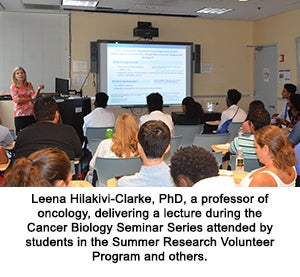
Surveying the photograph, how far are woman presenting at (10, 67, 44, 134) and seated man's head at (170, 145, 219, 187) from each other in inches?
200

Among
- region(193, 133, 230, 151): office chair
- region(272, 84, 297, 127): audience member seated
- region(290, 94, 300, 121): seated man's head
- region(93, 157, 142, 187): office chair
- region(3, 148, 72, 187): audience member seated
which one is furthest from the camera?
region(272, 84, 297, 127): audience member seated

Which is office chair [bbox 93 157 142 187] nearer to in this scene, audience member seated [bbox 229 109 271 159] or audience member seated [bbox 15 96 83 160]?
audience member seated [bbox 15 96 83 160]

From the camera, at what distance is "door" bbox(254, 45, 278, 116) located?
350 inches

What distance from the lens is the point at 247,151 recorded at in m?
3.75

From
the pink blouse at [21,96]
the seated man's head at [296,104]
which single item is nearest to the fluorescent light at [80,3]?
the pink blouse at [21,96]

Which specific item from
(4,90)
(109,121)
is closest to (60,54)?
(4,90)

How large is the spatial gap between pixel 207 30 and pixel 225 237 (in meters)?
8.48

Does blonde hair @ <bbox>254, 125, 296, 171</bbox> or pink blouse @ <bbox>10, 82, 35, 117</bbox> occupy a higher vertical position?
pink blouse @ <bbox>10, 82, 35, 117</bbox>

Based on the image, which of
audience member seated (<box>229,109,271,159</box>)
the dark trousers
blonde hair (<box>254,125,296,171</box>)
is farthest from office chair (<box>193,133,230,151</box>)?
the dark trousers

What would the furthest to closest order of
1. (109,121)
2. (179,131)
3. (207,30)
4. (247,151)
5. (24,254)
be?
(207,30) → (109,121) → (179,131) → (247,151) → (24,254)

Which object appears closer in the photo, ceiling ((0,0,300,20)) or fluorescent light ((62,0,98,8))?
ceiling ((0,0,300,20))

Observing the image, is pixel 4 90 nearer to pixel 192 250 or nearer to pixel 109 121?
pixel 109 121

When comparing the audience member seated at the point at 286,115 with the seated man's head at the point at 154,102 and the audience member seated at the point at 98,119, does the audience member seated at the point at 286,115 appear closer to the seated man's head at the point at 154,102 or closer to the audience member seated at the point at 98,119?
the seated man's head at the point at 154,102

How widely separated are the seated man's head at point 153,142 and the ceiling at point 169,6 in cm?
521
